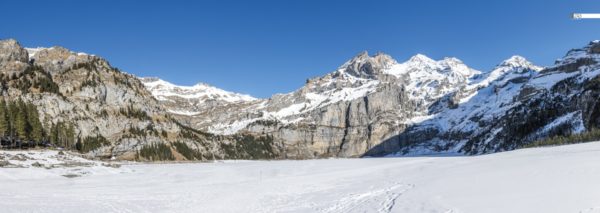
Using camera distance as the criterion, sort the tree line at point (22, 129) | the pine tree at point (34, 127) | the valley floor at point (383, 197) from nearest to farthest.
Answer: the valley floor at point (383, 197), the tree line at point (22, 129), the pine tree at point (34, 127)

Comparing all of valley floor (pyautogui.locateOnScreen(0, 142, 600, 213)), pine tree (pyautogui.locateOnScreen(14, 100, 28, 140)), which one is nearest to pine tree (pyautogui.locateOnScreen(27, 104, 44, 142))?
pine tree (pyautogui.locateOnScreen(14, 100, 28, 140))

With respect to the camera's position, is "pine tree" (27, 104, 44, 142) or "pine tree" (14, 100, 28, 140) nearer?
"pine tree" (14, 100, 28, 140)

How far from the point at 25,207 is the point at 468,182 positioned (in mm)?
33209

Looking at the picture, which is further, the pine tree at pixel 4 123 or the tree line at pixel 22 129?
the tree line at pixel 22 129

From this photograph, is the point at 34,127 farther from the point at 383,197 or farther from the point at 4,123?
the point at 383,197

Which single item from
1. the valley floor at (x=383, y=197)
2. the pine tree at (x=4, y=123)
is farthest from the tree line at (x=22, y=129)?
the valley floor at (x=383, y=197)

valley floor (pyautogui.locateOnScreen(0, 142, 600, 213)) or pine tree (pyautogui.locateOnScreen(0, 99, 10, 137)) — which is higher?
pine tree (pyautogui.locateOnScreen(0, 99, 10, 137))

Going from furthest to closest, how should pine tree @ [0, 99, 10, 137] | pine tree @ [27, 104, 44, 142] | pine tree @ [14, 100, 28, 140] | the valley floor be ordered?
pine tree @ [27, 104, 44, 142] → pine tree @ [14, 100, 28, 140] → pine tree @ [0, 99, 10, 137] → the valley floor

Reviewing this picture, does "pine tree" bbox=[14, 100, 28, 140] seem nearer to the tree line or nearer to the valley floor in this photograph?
the tree line

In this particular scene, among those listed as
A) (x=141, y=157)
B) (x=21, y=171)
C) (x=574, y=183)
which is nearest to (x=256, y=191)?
(x=574, y=183)

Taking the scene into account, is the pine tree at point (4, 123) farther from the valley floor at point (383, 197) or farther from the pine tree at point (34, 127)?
the valley floor at point (383, 197)

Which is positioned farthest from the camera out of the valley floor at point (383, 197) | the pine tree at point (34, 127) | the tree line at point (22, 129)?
the pine tree at point (34, 127)

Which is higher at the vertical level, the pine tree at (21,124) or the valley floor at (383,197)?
the pine tree at (21,124)

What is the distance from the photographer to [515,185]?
29547 millimetres
